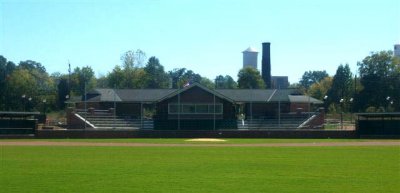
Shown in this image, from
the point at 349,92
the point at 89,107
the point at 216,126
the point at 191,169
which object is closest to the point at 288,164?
the point at 191,169

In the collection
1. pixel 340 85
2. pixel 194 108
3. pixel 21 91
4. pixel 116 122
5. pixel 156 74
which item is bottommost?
pixel 116 122

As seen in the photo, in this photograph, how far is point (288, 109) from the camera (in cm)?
8162

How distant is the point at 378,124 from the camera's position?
60.9 m

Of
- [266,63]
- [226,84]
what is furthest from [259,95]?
[226,84]

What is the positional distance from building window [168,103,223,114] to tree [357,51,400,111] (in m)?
36.8

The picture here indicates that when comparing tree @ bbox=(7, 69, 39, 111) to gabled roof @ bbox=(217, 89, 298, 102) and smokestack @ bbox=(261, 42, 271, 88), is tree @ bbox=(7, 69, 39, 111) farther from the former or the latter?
smokestack @ bbox=(261, 42, 271, 88)

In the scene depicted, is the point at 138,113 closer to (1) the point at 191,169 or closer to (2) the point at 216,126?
(2) the point at 216,126

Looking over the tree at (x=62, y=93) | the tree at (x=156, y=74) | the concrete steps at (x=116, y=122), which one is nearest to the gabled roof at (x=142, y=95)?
the concrete steps at (x=116, y=122)

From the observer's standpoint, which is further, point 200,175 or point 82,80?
point 82,80

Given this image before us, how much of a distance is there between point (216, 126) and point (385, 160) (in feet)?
156

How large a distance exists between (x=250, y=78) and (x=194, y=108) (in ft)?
139

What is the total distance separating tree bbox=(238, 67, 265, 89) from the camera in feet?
385

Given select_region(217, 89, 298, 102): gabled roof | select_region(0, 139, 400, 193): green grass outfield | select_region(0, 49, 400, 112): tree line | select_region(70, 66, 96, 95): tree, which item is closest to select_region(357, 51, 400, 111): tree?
select_region(0, 49, 400, 112): tree line

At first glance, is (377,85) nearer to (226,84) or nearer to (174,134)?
(174,134)
